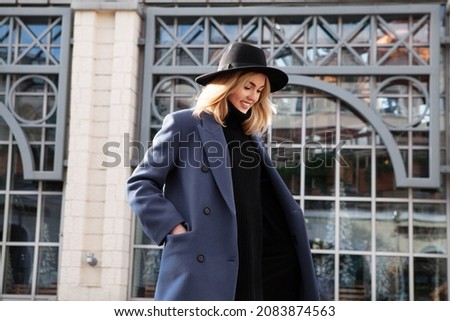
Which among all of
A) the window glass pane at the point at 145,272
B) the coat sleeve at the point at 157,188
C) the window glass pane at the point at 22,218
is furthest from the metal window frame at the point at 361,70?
the coat sleeve at the point at 157,188

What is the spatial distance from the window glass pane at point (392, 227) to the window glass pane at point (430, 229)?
13 centimetres

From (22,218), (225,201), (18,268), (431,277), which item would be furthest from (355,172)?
(225,201)

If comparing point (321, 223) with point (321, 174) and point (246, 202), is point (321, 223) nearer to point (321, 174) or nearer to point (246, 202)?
point (321, 174)

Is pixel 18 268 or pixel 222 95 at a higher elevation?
pixel 222 95

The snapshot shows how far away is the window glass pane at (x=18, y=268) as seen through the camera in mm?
10164

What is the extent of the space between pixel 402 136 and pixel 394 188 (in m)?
0.68

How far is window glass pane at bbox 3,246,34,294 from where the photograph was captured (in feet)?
33.3

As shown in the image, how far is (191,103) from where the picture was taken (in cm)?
1009

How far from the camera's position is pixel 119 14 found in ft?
33.1

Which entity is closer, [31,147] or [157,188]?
[157,188]

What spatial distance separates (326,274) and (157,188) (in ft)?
21.5

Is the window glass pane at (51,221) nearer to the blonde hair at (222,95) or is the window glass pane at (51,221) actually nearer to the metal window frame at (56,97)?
the metal window frame at (56,97)
